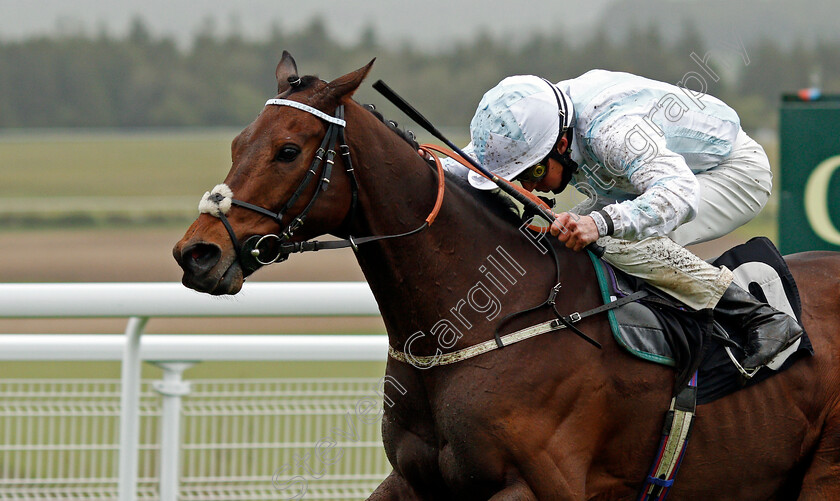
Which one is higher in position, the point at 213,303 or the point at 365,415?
the point at 213,303

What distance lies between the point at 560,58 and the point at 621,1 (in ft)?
21.2

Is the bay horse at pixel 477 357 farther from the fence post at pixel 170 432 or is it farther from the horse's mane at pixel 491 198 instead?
the fence post at pixel 170 432

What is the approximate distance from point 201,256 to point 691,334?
138cm

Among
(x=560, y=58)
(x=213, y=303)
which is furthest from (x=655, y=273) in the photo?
(x=560, y=58)

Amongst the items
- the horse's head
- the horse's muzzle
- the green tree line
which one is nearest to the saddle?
the horse's head

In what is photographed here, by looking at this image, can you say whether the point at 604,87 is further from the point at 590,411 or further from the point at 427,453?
the point at 427,453

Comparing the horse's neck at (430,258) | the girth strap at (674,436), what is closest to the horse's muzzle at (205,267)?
the horse's neck at (430,258)

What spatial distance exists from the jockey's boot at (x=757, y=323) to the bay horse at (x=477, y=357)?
138mm

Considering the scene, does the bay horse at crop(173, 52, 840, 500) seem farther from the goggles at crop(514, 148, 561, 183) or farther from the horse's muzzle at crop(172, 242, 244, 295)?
the goggles at crop(514, 148, 561, 183)

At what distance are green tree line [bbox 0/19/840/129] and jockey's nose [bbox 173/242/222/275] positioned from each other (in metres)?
34.2

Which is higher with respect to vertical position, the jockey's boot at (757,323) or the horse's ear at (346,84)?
the horse's ear at (346,84)

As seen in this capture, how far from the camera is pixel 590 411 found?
2.84 meters

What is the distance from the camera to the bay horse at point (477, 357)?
2646 mm

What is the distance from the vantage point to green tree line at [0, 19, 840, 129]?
3816cm
